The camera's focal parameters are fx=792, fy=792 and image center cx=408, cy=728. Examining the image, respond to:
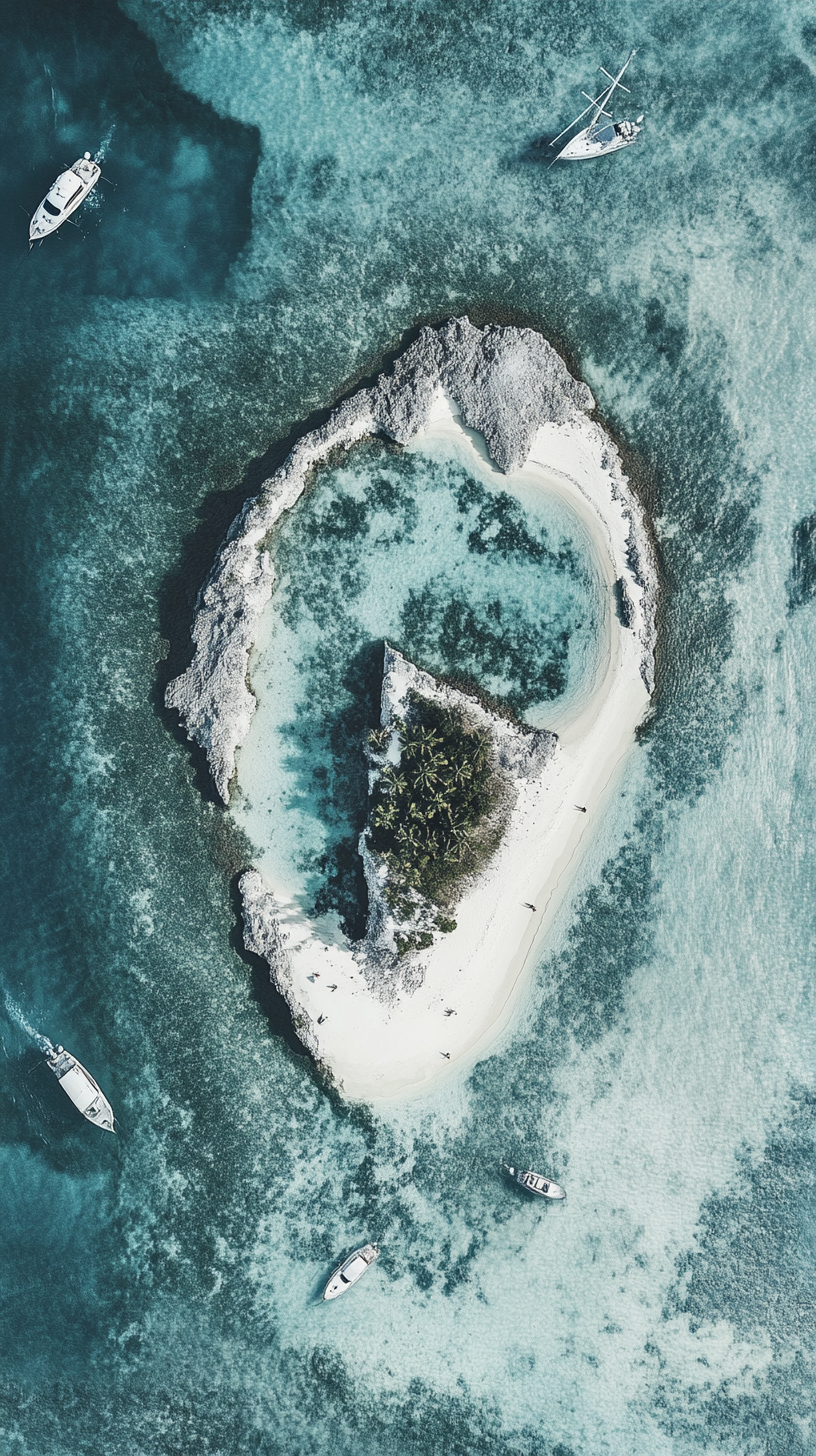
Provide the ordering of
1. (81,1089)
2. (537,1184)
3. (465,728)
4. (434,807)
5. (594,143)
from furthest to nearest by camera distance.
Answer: (81,1089) < (594,143) < (537,1184) < (465,728) < (434,807)

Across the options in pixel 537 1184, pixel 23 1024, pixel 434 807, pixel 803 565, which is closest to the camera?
pixel 434 807

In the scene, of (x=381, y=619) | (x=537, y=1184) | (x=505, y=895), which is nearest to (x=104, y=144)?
(x=381, y=619)

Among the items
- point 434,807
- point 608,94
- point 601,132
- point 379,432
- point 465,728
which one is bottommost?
point 434,807

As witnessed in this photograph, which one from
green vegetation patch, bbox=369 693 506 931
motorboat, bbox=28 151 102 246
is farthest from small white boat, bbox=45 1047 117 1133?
motorboat, bbox=28 151 102 246

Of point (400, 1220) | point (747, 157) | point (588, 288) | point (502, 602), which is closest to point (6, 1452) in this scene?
point (400, 1220)

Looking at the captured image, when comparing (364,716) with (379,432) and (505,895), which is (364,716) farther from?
(379,432)

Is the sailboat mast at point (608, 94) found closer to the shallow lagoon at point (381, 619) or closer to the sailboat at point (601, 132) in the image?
the sailboat at point (601, 132)

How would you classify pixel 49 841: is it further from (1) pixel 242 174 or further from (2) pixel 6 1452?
(1) pixel 242 174
